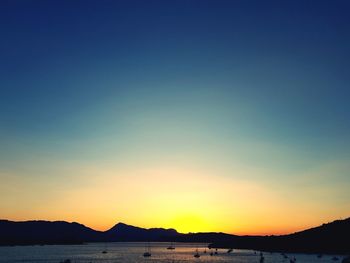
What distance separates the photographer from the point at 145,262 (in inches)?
6432

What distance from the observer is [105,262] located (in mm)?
165875

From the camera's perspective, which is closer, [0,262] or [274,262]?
[0,262]

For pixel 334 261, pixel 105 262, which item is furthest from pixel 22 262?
pixel 334 261

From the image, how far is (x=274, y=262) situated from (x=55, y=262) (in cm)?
9461

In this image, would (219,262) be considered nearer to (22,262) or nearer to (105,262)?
(105,262)

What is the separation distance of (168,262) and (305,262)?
57941 millimetres

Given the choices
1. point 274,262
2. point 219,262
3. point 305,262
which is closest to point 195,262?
point 219,262

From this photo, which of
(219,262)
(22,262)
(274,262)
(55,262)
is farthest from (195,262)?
(22,262)

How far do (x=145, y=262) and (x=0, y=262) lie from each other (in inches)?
2376

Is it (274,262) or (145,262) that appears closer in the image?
(145,262)

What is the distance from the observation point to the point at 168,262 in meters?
Result: 168

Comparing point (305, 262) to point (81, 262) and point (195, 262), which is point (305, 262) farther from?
point (81, 262)

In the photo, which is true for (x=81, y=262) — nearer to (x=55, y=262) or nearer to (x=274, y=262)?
(x=55, y=262)

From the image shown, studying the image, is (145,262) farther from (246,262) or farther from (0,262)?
(0,262)
